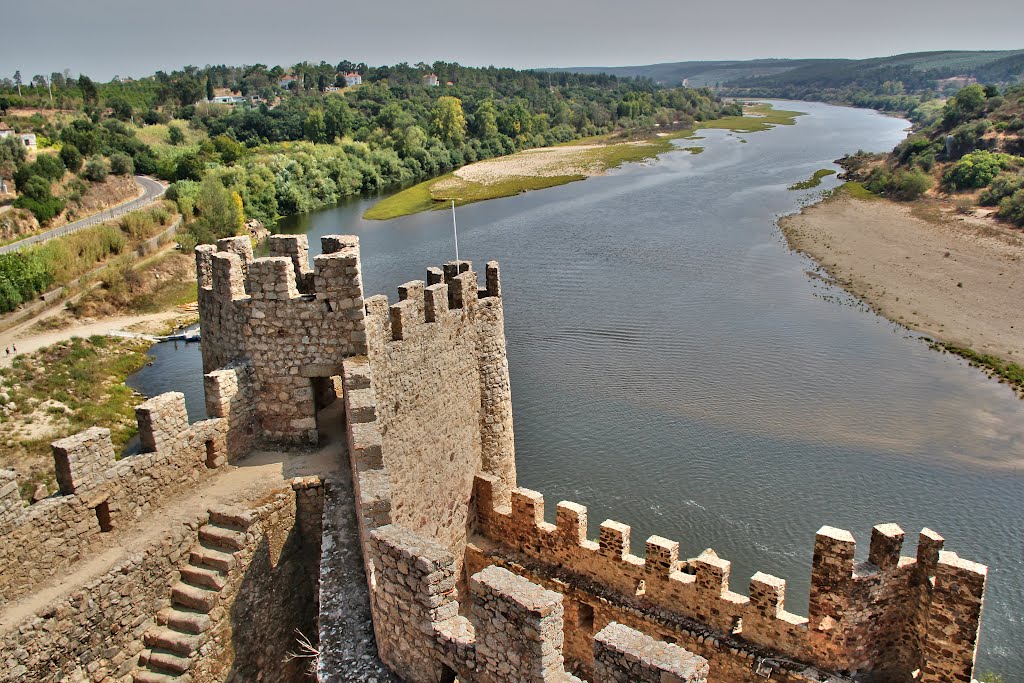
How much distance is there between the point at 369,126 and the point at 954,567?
345ft

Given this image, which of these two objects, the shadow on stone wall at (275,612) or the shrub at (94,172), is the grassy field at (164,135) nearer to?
the shrub at (94,172)

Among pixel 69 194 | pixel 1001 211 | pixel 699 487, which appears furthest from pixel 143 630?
pixel 1001 211

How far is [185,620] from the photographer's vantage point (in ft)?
29.8

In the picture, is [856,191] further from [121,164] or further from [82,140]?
[82,140]

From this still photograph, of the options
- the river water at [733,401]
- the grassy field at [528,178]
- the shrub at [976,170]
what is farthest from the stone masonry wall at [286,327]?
the shrub at [976,170]

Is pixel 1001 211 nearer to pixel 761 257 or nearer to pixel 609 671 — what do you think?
pixel 761 257

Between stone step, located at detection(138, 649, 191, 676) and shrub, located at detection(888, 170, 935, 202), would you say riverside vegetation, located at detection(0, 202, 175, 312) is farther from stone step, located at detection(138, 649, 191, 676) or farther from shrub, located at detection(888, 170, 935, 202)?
shrub, located at detection(888, 170, 935, 202)

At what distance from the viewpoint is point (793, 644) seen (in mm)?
10914

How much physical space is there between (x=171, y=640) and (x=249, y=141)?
98.6 metres

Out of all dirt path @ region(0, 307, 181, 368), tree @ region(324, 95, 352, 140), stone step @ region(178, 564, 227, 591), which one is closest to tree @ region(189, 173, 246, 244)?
dirt path @ region(0, 307, 181, 368)

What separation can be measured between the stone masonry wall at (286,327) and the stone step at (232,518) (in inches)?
67.7

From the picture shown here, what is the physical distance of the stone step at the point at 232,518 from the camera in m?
9.66

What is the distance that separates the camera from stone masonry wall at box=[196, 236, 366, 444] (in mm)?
10734

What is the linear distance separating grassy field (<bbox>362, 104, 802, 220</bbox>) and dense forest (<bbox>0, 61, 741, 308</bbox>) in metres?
5.57
